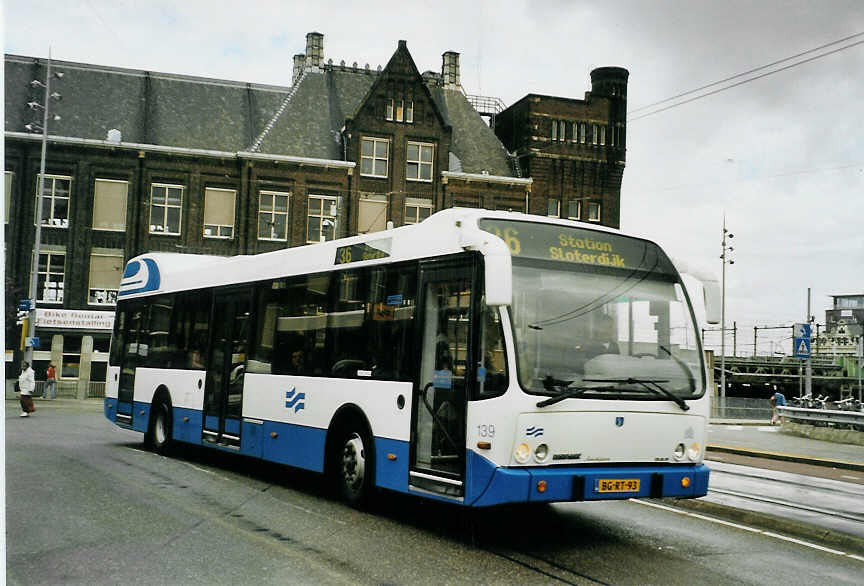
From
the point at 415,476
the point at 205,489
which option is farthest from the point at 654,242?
the point at 205,489

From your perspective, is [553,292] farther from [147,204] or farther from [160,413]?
[147,204]

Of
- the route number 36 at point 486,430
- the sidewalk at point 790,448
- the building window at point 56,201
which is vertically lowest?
the sidewalk at point 790,448

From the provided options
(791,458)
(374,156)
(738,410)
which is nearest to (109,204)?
(374,156)

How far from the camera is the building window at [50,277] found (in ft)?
144

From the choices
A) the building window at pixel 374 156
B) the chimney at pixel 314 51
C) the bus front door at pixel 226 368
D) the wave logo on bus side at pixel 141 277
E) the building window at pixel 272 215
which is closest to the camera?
the bus front door at pixel 226 368

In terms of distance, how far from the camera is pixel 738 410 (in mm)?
42344

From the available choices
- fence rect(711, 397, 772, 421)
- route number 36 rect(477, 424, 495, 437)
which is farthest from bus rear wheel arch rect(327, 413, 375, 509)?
fence rect(711, 397, 772, 421)

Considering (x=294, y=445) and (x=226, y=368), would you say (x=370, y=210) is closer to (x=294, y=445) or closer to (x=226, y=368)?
(x=226, y=368)

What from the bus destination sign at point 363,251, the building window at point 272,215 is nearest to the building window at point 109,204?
the building window at point 272,215

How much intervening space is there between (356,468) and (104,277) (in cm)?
3760

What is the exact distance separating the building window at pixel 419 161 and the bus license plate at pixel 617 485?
4077 cm

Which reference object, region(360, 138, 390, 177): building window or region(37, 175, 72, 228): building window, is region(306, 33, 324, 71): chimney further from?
region(37, 175, 72, 228): building window

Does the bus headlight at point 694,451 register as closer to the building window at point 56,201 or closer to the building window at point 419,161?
the building window at point 419,161

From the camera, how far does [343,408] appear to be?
10.4 metres
